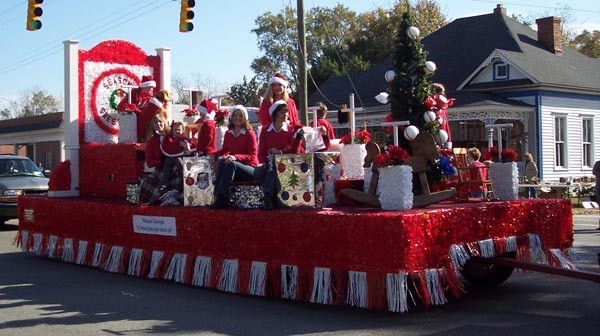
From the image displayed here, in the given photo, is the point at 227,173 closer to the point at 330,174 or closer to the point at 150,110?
the point at 330,174

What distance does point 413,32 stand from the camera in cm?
860

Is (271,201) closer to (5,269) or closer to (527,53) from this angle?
(5,269)

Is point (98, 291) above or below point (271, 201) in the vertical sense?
below

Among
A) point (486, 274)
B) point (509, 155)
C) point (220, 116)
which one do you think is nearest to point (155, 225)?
point (220, 116)

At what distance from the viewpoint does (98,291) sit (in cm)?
850

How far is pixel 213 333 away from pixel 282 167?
2167mm

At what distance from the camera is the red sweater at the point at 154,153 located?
380 inches

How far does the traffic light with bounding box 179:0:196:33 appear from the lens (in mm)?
15211

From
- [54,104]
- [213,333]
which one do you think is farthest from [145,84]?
[54,104]

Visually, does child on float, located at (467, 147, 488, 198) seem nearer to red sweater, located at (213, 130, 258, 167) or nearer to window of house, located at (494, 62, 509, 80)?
red sweater, located at (213, 130, 258, 167)

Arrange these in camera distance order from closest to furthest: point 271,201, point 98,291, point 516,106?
1. point 271,201
2. point 98,291
3. point 516,106

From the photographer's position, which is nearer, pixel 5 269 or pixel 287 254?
pixel 287 254

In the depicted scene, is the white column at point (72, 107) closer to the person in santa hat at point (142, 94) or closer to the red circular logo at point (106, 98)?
the red circular logo at point (106, 98)

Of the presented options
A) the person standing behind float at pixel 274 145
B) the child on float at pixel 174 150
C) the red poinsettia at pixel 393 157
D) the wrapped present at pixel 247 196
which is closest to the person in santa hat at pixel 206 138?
the child on float at pixel 174 150
